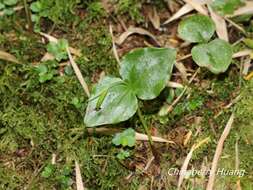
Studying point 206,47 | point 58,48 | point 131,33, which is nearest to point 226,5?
point 206,47

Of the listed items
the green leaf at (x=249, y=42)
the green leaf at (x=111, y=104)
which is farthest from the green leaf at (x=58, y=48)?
the green leaf at (x=249, y=42)

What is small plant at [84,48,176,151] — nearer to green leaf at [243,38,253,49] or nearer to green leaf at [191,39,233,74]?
green leaf at [191,39,233,74]

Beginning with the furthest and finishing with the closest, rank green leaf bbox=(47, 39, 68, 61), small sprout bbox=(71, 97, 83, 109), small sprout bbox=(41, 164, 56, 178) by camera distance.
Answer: green leaf bbox=(47, 39, 68, 61)
small sprout bbox=(71, 97, 83, 109)
small sprout bbox=(41, 164, 56, 178)

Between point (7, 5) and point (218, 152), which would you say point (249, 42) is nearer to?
point (218, 152)

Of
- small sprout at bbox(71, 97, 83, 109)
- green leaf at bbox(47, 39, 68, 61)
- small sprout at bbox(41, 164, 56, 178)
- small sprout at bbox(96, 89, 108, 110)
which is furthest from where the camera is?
green leaf at bbox(47, 39, 68, 61)

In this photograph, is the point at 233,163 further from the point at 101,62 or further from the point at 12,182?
the point at 12,182

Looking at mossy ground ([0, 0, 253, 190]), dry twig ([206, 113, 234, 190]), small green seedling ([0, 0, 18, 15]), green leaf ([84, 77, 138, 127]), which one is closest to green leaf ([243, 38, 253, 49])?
mossy ground ([0, 0, 253, 190])
